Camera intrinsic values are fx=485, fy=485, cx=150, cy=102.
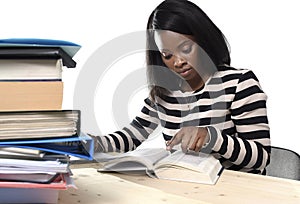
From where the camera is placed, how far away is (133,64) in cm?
179

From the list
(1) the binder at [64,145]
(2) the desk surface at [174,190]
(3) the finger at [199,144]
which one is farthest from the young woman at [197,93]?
(1) the binder at [64,145]

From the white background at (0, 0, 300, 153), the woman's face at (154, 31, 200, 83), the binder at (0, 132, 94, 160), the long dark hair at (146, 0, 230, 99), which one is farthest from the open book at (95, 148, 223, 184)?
the white background at (0, 0, 300, 153)

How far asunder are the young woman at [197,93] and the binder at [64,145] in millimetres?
572

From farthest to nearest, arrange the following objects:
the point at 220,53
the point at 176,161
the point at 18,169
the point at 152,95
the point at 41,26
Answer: the point at 41,26, the point at 152,95, the point at 220,53, the point at 176,161, the point at 18,169

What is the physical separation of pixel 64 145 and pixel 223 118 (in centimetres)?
93

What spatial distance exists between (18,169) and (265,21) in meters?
1.86

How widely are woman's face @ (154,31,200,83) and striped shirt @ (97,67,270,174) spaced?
12 centimetres

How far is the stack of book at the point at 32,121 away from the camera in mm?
711

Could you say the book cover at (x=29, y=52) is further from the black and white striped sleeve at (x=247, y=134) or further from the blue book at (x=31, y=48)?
the black and white striped sleeve at (x=247, y=134)

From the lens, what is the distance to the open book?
3.36 ft

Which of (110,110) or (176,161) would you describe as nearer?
(176,161)

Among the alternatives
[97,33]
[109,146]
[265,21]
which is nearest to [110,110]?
[109,146]

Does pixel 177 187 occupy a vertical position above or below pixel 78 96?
below

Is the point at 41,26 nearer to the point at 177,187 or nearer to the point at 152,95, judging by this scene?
the point at 152,95
